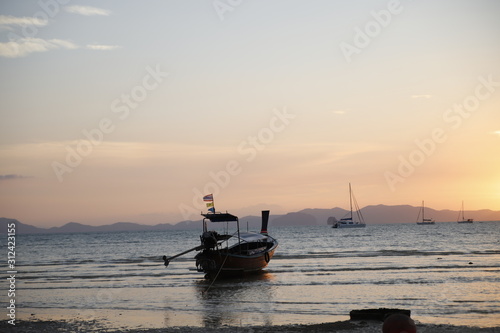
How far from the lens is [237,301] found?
97.0 ft

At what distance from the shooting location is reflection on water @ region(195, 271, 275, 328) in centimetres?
2342

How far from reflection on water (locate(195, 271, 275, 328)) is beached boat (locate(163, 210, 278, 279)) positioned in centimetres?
94

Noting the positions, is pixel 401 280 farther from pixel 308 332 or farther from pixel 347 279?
pixel 308 332

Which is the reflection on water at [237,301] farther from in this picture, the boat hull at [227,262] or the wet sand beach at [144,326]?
the wet sand beach at [144,326]

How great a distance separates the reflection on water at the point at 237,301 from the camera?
23.4m

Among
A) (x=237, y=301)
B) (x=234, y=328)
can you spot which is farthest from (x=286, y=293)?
(x=234, y=328)

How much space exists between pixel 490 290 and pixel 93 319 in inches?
808

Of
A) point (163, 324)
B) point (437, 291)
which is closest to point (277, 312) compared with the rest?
point (163, 324)

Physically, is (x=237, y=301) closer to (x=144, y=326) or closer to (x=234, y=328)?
(x=144, y=326)

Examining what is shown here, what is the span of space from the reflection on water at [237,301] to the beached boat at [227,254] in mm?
943

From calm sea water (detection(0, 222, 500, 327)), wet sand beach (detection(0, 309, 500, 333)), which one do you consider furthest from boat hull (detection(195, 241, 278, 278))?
wet sand beach (detection(0, 309, 500, 333))

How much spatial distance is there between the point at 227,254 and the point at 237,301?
39.7ft

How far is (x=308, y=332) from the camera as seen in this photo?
63.0 feet

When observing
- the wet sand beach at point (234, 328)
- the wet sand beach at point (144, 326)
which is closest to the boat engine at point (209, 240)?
the wet sand beach at point (144, 326)
